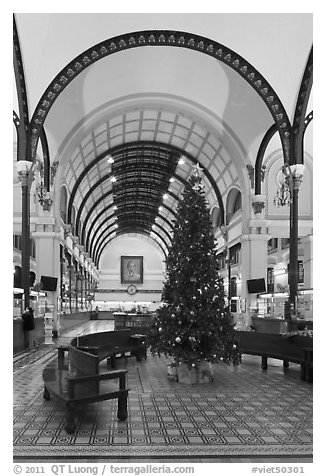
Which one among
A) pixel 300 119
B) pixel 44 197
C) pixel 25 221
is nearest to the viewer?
pixel 25 221

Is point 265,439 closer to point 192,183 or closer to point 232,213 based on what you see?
point 192,183

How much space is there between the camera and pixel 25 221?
13648 millimetres

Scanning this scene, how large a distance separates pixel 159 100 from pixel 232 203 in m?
7.69

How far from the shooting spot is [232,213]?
24.7m

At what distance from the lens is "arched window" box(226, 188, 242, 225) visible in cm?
2379

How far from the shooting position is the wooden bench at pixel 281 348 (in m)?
8.93

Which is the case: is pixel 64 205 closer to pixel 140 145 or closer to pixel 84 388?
pixel 140 145

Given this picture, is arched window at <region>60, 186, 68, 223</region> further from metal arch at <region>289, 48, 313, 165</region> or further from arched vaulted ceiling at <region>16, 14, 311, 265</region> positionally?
metal arch at <region>289, 48, 313, 165</region>

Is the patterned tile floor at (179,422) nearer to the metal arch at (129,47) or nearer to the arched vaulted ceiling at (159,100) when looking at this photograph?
the arched vaulted ceiling at (159,100)

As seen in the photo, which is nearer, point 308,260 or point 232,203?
point 308,260

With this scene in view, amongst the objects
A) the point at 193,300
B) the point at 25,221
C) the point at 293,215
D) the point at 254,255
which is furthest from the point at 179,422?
the point at 254,255
